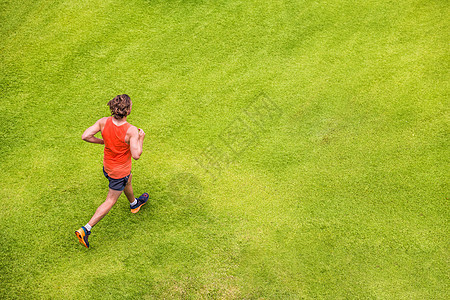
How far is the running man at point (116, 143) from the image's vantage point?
11.2 ft

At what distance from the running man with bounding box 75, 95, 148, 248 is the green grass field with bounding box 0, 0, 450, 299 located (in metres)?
0.64

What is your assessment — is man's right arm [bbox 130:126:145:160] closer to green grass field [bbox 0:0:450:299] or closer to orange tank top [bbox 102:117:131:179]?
orange tank top [bbox 102:117:131:179]

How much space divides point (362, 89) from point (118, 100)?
13.5 feet

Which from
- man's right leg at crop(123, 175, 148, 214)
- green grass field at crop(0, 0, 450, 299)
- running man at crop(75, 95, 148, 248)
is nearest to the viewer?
running man at crop(75, 95, 148, 248)

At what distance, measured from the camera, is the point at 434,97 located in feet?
18.6

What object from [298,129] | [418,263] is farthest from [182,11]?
[418,263]

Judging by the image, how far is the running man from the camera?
11.2 ft

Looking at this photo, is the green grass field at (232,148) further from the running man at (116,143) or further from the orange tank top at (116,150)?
the orange tank top at (116,150)

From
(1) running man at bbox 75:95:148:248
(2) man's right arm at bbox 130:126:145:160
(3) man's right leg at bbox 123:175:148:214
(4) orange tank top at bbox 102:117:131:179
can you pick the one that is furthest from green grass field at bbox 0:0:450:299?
(2) man's right arm at bbox 130:126:145:160

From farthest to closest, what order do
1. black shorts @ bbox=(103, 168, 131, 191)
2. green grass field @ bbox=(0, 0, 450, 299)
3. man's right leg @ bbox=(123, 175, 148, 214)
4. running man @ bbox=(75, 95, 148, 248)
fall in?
man's right leg @ bbox=(123, 175, 148, 214)
green grass field @ bbox=(0, 0, 450, 299)
black shorts @ bbox=(103, 168, 131, 191)
running man @ bbox=(75, 95, 148, 248)

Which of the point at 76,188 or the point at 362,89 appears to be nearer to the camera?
the point at 76,188

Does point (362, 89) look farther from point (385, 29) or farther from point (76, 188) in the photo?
point (76, 188)

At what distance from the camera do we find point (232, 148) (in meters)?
5.11

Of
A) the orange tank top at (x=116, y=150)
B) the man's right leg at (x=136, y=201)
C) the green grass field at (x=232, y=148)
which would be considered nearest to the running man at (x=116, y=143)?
the orange tank top at (x=116, y=150)
